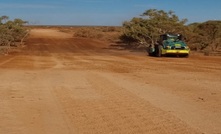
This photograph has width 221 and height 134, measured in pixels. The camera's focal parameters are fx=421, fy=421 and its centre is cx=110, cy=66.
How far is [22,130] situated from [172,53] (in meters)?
22.8

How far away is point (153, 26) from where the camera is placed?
126ft

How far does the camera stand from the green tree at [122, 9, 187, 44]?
38.0 metres

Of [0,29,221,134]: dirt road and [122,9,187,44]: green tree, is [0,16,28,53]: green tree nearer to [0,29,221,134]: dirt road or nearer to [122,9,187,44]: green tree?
[122,9,187,44]: green tree

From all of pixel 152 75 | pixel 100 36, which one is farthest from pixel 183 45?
pixel 100 36

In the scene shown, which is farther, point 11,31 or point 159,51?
point 11,31

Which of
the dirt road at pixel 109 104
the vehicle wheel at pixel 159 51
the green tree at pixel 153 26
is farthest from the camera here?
the green tree at pixel 153 26

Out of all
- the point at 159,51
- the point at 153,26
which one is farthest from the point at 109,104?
the point at 153,26

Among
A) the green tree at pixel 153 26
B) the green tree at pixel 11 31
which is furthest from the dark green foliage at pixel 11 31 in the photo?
the green tree at pixel 153 26

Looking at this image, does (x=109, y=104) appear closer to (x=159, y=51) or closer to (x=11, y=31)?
(x=159, y=51)

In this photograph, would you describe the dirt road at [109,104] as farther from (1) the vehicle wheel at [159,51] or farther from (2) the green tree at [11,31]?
(2) the green tree at [11,31]

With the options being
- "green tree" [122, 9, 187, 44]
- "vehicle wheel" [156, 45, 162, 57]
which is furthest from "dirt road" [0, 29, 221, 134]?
"green tree" [122, 9, 187, 44]

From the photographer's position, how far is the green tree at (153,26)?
38031mm

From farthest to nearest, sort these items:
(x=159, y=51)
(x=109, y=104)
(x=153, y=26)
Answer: (x=153, y=26) < (x=159, y=51) < (x=109, y=104)

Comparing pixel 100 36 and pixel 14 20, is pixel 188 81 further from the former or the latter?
pixel 100 36
